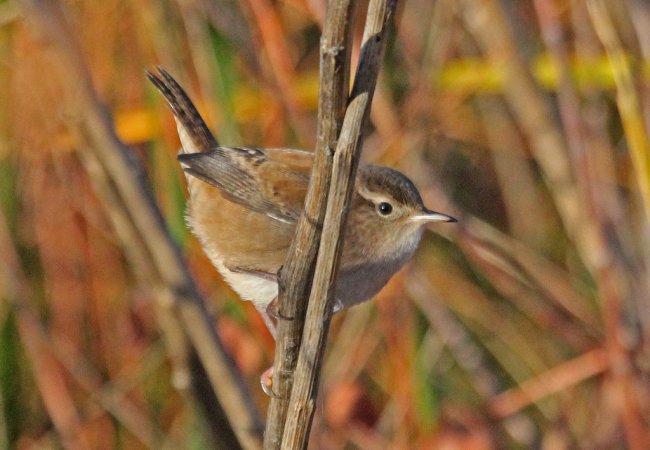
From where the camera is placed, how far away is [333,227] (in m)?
1.77


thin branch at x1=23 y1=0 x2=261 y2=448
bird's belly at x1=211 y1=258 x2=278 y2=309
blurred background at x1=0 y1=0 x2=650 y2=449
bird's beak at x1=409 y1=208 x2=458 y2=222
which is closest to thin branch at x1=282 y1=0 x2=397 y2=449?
bird's belly at x1=211 y1=258 x2=278 y2=309

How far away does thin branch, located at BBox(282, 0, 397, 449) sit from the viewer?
1636 mm

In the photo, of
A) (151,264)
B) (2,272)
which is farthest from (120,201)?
(2,272)

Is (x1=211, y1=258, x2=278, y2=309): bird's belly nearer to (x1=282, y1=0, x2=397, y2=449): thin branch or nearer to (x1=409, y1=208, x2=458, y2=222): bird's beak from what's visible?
(x1=409, y1=208, x2=458, y2=222): bird's beak

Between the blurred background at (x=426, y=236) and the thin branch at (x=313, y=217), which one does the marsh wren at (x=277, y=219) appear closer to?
the blurred background at (x=426, y=236)

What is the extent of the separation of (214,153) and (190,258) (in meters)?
1.20

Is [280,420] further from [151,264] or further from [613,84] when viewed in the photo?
[613,84]

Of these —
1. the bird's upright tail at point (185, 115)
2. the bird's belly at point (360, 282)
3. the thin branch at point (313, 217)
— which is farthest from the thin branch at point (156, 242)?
the thin branch at point (313, 217)

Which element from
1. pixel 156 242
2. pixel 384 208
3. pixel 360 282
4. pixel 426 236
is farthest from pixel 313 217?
pixel 426 236

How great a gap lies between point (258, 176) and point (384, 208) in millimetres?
398

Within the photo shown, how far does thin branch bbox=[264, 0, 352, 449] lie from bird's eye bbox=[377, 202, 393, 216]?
2.56ft

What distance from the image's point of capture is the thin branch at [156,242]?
264cm

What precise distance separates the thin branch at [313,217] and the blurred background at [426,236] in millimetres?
1017

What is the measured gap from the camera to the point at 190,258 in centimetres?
399
